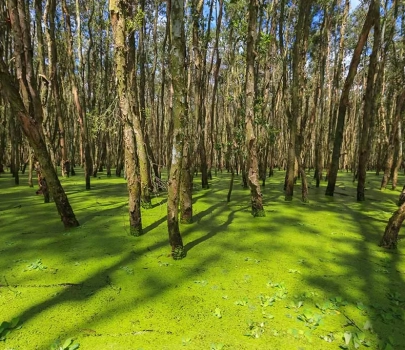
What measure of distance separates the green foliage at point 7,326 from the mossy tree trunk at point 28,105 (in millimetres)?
2440

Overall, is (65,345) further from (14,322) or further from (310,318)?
(310,318)

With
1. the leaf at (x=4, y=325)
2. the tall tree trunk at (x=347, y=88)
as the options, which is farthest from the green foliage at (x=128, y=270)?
the tall tree trunk at (x=347, y=88)

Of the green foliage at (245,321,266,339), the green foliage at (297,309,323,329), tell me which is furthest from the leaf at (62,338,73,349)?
the green foliage at (297,309,323,329)

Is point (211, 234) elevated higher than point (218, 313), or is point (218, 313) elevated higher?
point (211, 234)

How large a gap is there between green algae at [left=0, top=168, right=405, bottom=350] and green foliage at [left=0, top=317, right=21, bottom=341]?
5cm

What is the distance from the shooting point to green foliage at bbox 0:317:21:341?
8.11 feet

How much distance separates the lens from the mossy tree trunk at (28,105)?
4039mm

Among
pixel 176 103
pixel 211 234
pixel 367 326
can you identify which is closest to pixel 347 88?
pixel 211 234

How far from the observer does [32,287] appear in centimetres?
321

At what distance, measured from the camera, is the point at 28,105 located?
19.1 ft

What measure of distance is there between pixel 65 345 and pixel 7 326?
0.63 m

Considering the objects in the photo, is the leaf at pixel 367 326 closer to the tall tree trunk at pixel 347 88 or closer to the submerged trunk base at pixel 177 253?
the submerged trunk base at pixel 177 253

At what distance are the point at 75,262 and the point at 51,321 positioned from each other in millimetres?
1232

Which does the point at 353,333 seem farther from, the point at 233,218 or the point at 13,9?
the point at 13,9
